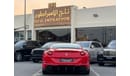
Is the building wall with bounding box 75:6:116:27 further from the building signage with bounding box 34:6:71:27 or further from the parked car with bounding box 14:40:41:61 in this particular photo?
the parked car with bounding box 14:40:41:61

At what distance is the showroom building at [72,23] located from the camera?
31297 mm

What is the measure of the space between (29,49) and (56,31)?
12904 mm

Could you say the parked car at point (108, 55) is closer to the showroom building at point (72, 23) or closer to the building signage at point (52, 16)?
the showroom building at point (72, 23)

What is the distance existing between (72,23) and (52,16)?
10.8 feet

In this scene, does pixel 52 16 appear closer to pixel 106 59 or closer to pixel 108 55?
pixel 106 59

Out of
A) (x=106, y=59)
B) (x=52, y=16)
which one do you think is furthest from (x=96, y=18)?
(x=106, y=59)

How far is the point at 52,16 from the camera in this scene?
35.9m

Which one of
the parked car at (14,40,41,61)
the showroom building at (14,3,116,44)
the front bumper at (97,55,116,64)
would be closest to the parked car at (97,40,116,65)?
the front bumper at (97,55,116,64)

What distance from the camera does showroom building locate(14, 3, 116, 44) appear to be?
31.3 metres

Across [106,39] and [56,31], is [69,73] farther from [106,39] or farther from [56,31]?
[56,31]

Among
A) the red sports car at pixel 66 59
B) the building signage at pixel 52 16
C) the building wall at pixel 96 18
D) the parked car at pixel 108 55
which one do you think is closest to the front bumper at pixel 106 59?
the parked car at pixel 108 55
